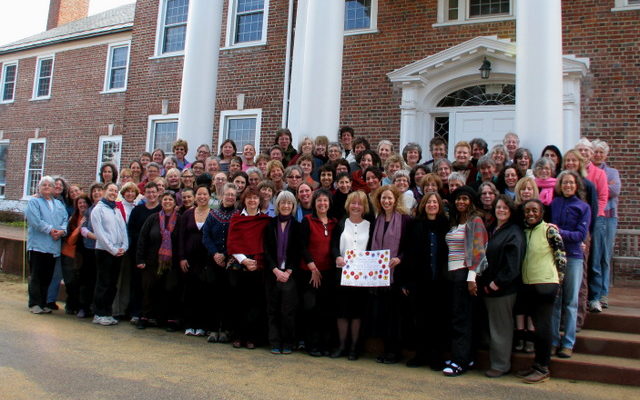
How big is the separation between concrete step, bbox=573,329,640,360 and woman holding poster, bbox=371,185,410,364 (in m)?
1.76

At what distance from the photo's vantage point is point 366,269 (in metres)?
5.27

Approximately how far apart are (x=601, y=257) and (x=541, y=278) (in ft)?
6.00

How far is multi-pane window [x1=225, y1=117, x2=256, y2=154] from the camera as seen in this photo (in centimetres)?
1341

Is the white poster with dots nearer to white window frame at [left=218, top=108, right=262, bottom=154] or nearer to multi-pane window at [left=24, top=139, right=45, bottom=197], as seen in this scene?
white window frame at [left=218, top=108, right=262, bottom=154]

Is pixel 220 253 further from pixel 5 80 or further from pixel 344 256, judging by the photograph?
pixel 5 80

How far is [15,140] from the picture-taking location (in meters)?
20.2

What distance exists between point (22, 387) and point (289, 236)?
269cm

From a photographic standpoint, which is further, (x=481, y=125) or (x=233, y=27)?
(x=233, y=27)

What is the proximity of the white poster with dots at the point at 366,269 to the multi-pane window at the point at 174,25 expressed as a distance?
1122cm

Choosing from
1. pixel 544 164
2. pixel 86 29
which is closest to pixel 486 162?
pixel 544 164

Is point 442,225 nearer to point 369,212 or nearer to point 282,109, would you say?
point 369,212

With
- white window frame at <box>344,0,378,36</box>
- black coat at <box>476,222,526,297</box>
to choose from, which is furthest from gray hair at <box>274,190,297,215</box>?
white window frame at <box>344,0,378,36</box>

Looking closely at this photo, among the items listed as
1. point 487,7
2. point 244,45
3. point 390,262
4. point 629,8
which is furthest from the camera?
point 244,45

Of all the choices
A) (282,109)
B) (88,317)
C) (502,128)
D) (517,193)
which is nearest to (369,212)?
(517,193)
